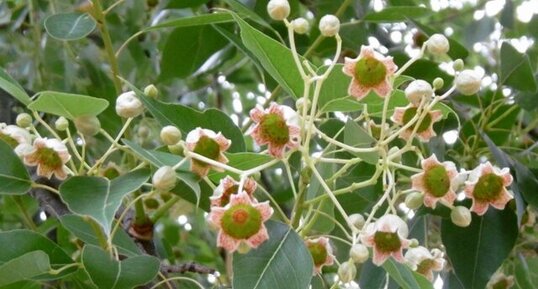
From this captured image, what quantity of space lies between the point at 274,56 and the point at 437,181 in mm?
229

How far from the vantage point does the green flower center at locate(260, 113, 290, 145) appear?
984 millimetres

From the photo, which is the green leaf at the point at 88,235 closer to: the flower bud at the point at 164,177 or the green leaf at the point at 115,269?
the green leaf at the point at 115,269

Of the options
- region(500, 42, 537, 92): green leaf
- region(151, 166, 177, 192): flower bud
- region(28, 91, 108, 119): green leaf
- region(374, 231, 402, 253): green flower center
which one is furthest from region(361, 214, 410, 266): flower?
region(500, 42, 537, 92): green leaf

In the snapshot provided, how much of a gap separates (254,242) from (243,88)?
190cm

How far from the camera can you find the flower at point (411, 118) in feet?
3.52

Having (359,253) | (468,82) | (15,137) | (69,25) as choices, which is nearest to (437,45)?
(468,82)

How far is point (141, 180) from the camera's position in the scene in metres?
1.02

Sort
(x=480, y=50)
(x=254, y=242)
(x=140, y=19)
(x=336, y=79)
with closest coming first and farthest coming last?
(x=254, y=242) → (x=336, y=79) → (x=140, y=19) → (x=480, y=50)

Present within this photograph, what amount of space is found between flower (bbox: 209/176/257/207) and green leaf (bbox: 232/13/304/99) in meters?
0.16

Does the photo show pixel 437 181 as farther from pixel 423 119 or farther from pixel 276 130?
pixel 276 130

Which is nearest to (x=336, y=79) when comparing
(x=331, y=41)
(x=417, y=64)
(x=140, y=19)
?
(x=417, y=64)

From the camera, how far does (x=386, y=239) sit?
1020 millimetres

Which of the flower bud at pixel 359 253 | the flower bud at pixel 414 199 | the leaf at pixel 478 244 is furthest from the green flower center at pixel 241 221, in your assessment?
the leaf at pixel 478 244

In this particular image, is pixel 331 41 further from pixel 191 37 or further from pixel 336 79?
pixel 336 79
